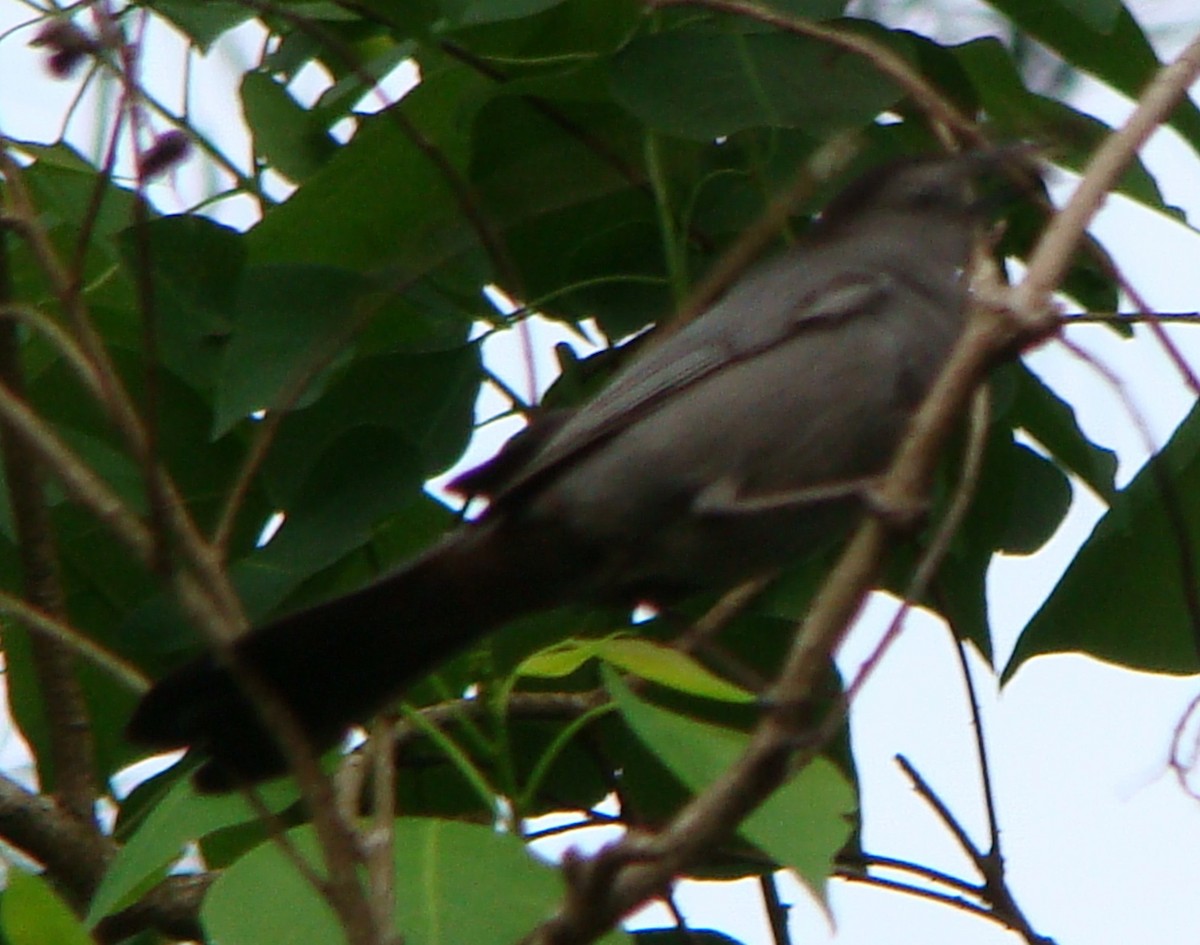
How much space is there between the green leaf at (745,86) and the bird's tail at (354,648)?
26.7 inches

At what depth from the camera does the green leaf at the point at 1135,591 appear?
2.71 m

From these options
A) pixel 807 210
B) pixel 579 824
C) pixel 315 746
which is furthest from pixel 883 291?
pixel 315 746

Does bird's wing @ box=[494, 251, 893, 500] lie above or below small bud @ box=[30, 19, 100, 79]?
below

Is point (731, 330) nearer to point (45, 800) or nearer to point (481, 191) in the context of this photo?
point (481, 191)

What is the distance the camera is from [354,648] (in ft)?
8.81

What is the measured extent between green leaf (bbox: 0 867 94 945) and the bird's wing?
3.86ft

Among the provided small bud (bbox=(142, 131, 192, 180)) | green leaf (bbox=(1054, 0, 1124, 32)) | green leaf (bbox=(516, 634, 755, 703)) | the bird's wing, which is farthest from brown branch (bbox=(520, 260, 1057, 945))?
the bird's wing

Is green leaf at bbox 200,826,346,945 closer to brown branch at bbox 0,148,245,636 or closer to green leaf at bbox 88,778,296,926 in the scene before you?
green leaf at bbox 88,778,296,926

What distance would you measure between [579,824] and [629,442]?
22.5 inches

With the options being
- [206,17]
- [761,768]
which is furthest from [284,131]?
[761,768]

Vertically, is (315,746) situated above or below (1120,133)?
below

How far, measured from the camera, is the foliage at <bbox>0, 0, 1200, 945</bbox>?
2.60 meters

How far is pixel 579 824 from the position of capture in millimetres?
2828

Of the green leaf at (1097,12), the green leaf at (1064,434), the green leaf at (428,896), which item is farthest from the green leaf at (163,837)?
the green leaf at (1097,12)
